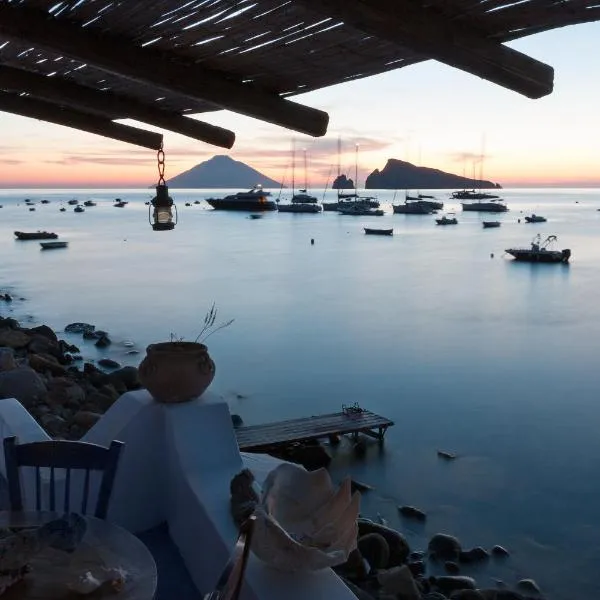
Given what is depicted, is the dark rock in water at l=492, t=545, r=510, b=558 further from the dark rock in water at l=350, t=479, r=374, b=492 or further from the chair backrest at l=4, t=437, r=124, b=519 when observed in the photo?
the chair backrest at l=4, t=437, r=124, b=519

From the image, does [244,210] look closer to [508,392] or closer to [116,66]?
[508,392]

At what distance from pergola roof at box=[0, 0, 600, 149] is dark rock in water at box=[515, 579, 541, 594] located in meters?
3.87

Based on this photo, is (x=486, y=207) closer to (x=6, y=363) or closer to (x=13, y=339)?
(x=13, y=339)

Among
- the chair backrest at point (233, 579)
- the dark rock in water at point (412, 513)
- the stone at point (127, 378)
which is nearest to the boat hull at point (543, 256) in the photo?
the stone at point (127, 378)

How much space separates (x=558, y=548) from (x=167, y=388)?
4.68 meters

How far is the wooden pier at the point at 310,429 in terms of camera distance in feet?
22.5

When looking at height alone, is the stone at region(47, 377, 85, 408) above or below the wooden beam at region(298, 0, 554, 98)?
below

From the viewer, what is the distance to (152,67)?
304 cm

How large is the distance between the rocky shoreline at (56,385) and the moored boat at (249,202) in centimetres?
5893

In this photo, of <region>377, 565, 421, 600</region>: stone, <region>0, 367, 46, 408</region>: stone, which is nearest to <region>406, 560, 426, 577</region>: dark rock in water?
<region>377, 565, 421, 600</region>: stone

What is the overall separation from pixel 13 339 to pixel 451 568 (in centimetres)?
750

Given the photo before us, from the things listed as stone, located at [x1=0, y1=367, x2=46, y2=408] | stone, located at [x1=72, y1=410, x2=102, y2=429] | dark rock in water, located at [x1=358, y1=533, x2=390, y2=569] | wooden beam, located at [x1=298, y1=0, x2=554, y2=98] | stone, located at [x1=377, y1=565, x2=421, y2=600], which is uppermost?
wooden beam, located at [x1=298, y1=0, x2=554, y2=98]

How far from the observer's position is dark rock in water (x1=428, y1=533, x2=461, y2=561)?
5.54 meters

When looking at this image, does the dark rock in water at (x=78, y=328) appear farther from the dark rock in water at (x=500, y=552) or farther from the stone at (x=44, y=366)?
the dark rock in water at (x=500, y=552)
